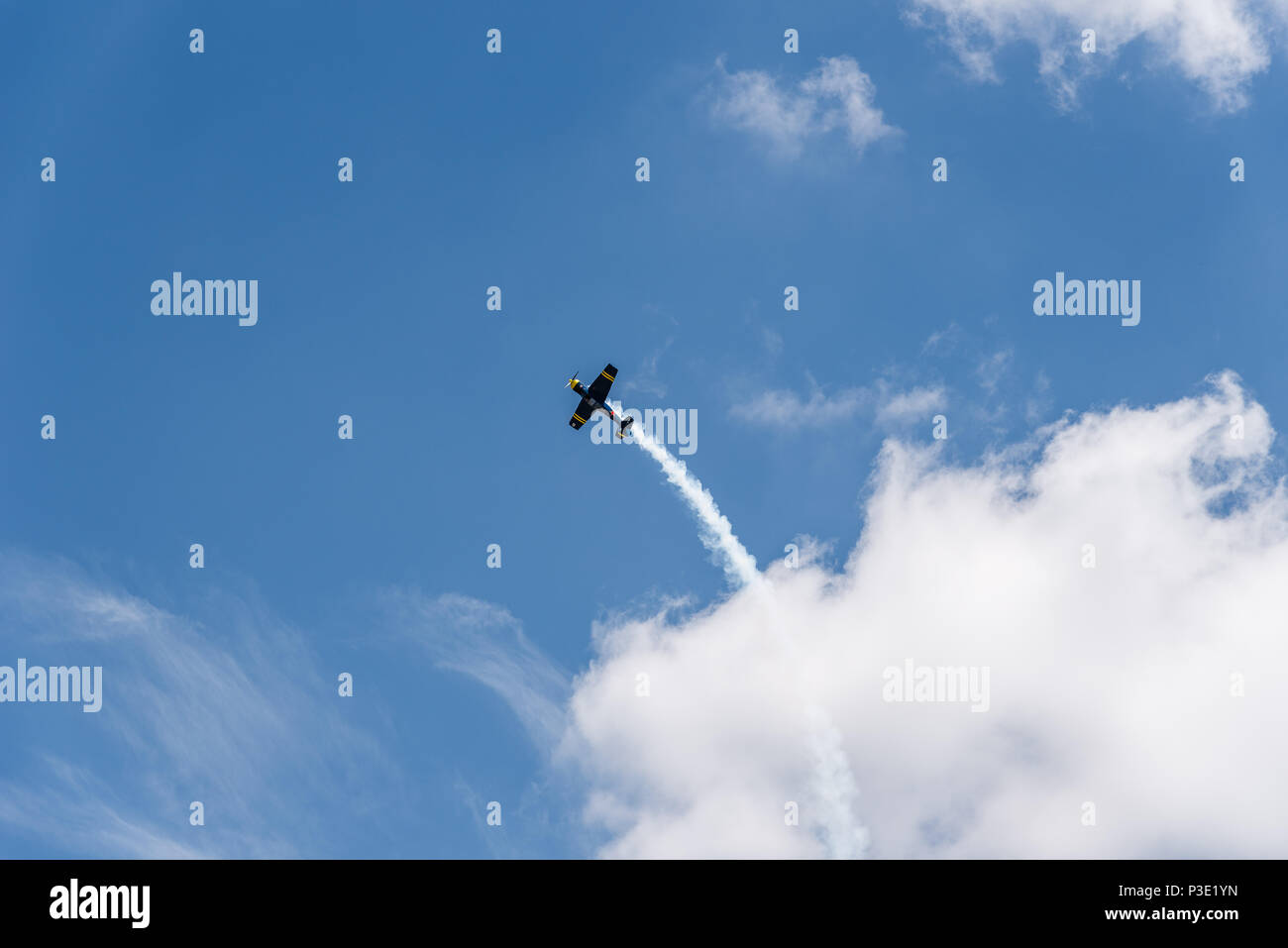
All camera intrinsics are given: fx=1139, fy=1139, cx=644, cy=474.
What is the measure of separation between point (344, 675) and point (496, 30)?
80017 millimetres

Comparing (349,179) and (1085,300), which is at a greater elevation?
(349,179)

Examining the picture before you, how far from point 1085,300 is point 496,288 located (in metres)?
71.9

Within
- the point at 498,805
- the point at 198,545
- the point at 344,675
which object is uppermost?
the point at 198,545

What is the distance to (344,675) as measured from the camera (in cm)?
13962

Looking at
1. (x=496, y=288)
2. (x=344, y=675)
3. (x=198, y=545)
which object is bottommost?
(x=344, y=675)

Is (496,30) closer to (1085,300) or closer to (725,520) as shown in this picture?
(725,520)

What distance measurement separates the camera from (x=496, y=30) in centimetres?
13588
